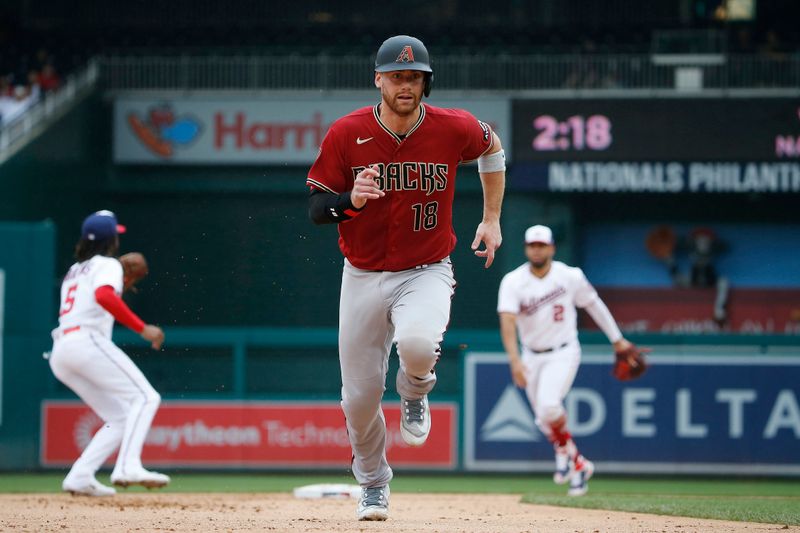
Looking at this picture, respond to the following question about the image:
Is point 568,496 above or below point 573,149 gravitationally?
below

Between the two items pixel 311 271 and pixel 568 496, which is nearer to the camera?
pixel 568 496

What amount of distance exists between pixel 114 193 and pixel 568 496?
13.2 metres

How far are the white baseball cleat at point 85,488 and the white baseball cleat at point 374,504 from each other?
2.79 metres

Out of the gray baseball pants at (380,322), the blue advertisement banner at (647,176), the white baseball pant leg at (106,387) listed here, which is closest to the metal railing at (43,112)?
the blue advertisement banner at (647,176)

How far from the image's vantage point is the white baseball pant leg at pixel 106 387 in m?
8.66

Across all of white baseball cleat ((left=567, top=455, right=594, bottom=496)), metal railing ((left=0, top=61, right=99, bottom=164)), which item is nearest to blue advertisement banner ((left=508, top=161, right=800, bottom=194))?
metal railing ((left=0, top=61, right=99, bottom=164))

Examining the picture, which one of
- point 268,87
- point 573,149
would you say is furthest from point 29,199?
point 573,149

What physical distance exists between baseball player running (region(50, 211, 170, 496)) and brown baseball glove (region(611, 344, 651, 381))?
12.5 feet

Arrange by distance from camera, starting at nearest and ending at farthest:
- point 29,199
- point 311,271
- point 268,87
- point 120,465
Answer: point 120,465 → point 311,271 → point 29,199 → point 268,87

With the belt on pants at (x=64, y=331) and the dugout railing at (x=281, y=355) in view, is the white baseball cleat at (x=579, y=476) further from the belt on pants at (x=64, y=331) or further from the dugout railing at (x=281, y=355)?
the belt on pants at (x=64, y=331)

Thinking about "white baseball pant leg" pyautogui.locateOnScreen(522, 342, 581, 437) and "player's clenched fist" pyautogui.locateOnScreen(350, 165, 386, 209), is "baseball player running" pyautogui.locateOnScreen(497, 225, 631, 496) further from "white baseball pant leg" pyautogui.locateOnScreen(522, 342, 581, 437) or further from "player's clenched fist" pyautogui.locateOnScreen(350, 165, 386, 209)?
"player's clenched fist" pyautogui.locateOnScreen(350, 165, 386, 209)

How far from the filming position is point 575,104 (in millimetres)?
19281

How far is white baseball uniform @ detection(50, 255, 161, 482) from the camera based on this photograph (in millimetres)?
8656

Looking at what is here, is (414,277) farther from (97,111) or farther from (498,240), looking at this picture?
(97,111)
